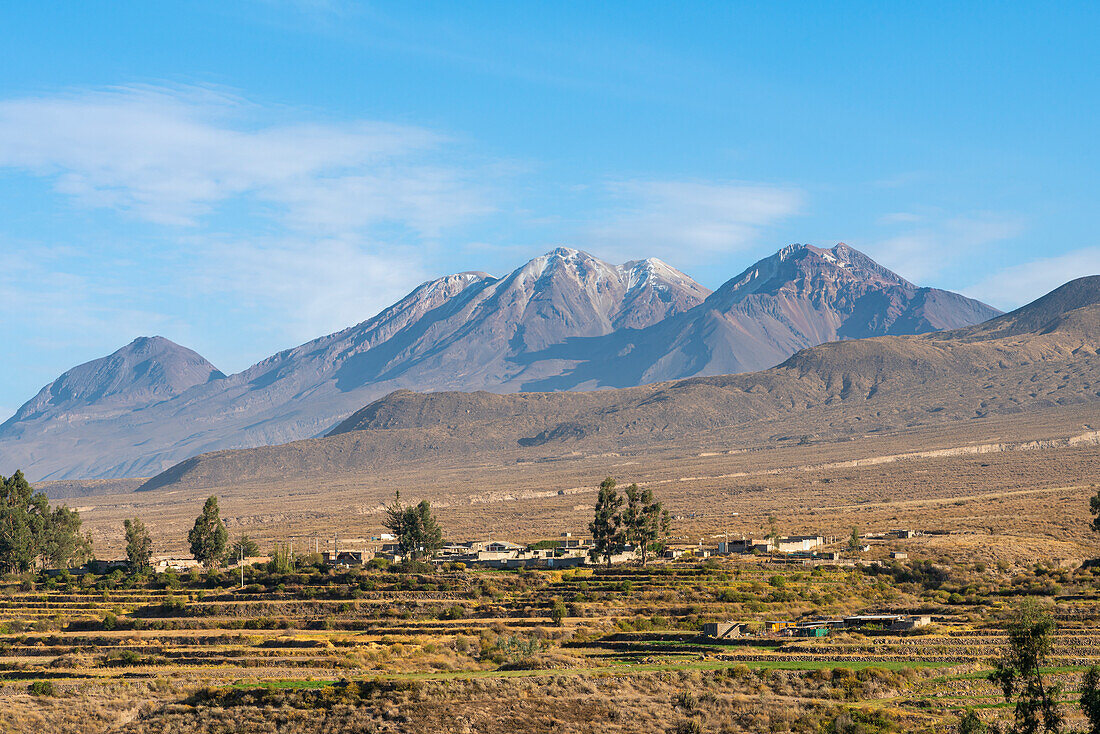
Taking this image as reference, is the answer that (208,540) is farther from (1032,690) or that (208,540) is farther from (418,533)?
(1032,690)

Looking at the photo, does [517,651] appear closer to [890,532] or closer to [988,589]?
[988,589]

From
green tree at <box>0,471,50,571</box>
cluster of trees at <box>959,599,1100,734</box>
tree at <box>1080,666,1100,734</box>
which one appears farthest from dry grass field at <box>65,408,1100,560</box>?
tree at <box>1080,666,1100,734</box>

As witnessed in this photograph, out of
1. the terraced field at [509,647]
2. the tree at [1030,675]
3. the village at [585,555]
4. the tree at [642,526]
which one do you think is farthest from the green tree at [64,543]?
the tree at [1030,675]

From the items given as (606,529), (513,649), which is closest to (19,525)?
(606,529)

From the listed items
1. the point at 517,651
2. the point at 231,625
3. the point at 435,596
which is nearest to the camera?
the point at 517,651

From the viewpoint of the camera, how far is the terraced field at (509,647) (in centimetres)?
3925

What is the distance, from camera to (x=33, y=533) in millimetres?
87312

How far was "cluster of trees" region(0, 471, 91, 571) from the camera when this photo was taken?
83938 millimetres

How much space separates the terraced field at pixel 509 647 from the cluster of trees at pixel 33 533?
5.20 m

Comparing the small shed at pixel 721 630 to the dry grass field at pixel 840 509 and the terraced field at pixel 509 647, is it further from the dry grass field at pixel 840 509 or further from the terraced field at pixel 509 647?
the dry grass field at pixel 840 509

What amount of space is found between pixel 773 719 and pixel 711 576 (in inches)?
1229

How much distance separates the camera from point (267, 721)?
39.7m

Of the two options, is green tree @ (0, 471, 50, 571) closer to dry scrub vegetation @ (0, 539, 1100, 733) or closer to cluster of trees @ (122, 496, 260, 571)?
dry scrub vegetation @ (0, 539, 1100, 733)

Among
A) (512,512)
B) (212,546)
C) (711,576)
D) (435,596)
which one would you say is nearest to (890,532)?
(711,576)
